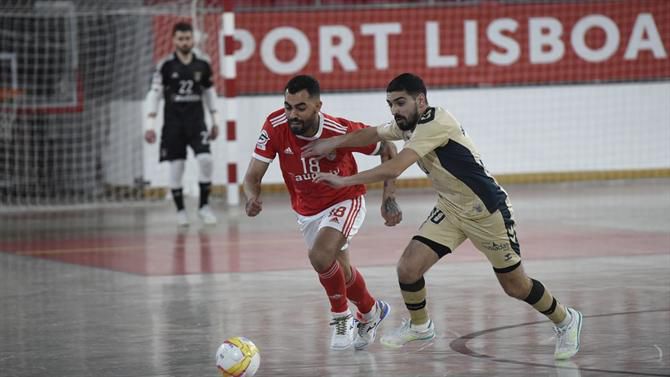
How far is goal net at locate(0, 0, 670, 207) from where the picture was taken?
20094 mm

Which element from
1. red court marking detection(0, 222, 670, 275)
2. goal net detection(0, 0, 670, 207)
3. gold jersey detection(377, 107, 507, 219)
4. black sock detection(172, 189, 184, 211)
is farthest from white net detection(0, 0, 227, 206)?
gold jersey detection(377, 107, 507, 219)

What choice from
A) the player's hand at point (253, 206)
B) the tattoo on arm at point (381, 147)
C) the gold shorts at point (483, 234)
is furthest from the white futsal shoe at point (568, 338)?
the player's hand at point (253, 206)

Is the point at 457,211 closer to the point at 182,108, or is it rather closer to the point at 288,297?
the point at 288,297

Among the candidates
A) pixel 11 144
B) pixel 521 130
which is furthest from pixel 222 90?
pixel 521 130

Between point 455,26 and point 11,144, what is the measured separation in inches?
291

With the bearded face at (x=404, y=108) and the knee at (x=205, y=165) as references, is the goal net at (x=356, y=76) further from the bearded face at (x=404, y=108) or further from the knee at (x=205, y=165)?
the bearded face at (x=404, y=108)

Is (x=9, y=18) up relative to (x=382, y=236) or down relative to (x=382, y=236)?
up

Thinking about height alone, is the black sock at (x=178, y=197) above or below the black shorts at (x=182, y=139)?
below

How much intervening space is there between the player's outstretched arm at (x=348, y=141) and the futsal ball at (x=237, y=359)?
1414mm

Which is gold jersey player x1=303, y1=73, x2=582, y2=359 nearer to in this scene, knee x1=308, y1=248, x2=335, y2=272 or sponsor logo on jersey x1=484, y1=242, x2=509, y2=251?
sponsor logo on jersey x1=484, y1=242, x2=509, y2=251

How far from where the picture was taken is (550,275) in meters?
10.9

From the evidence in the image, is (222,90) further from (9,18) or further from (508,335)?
(508,335)

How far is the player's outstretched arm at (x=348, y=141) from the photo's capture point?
7680 mm

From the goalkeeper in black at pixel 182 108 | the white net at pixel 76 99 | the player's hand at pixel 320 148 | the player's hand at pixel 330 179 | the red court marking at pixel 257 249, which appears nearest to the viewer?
the player's hand at pixel 330 179
